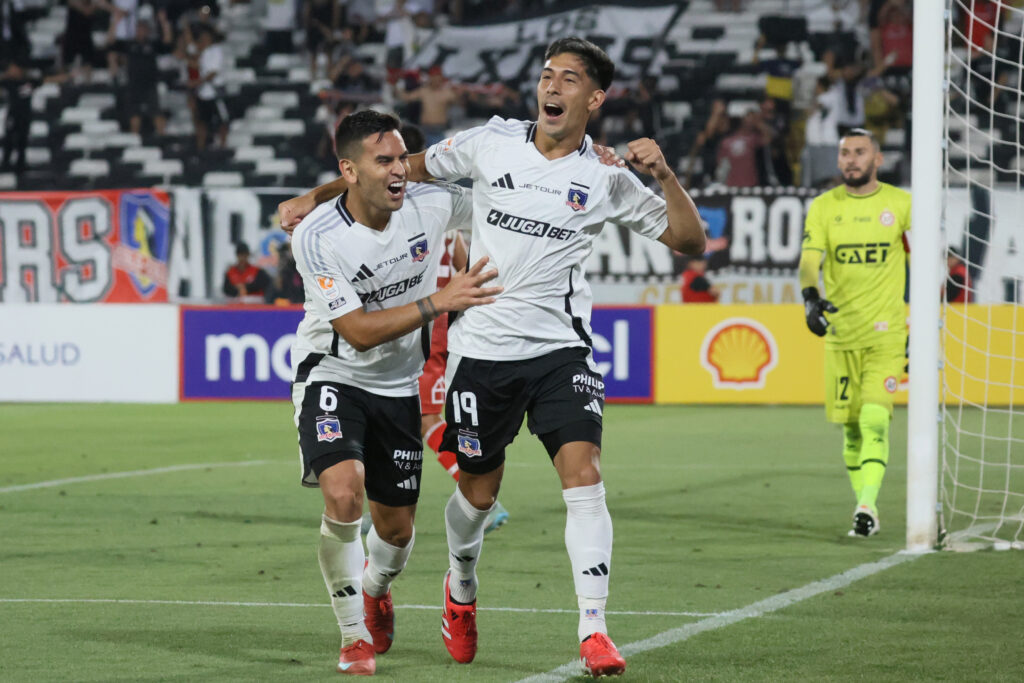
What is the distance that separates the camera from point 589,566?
5.05 m

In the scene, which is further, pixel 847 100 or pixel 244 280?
pixel 847 100

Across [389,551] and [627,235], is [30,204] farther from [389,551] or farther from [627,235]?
[389,551]

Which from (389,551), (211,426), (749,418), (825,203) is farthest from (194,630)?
(749,418)

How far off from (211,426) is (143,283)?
17.3ft

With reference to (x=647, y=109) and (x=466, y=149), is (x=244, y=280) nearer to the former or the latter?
(x=647, y=109)

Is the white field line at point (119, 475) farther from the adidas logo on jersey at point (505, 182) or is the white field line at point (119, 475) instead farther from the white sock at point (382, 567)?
the adidas logo on jersey at point (505, 182)

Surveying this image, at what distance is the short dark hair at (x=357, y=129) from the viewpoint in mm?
5312

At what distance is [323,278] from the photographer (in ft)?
17.2

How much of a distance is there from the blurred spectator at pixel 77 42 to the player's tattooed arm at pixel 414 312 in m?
22.7

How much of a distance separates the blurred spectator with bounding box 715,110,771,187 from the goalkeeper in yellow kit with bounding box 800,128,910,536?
1265 cm

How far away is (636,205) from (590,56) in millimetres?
528

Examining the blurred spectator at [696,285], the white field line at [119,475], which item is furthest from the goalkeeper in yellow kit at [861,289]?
the blurred spectator at [696,285]

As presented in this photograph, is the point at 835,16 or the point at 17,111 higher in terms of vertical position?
the point at 835,16

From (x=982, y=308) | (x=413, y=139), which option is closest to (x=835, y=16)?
(x=982, y=308)
